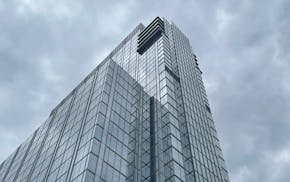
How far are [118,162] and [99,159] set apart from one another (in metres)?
4.11

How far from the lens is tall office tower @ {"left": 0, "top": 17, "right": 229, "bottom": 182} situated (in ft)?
172

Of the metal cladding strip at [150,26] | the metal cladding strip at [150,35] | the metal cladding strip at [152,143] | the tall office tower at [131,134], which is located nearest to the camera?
the tall office tower at [131,134]

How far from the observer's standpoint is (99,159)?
162 feet

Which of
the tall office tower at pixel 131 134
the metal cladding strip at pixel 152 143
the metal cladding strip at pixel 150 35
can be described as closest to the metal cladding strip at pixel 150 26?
the metal cladding strip at pixel 150 35

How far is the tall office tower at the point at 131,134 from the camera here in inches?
2069

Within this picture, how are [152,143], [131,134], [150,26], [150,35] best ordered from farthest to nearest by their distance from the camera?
[150,26]
[150,35]
[131,134]
[152,143]

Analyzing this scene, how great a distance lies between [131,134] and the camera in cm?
6266

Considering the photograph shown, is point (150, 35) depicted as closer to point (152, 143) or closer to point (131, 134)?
point (131, 134)

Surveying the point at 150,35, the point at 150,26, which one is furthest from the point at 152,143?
the point at 150,26

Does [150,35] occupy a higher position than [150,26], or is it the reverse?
[150,26]

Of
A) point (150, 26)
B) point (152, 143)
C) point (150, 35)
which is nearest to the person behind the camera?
point (152, 143)

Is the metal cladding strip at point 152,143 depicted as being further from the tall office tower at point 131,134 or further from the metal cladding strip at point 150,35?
the metal cladding strip at point 150,35

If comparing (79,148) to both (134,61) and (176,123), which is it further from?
(134,61)

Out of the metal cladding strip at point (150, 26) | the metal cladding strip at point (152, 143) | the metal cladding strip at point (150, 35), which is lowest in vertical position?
the metal cladding strip at point (152, 143)
